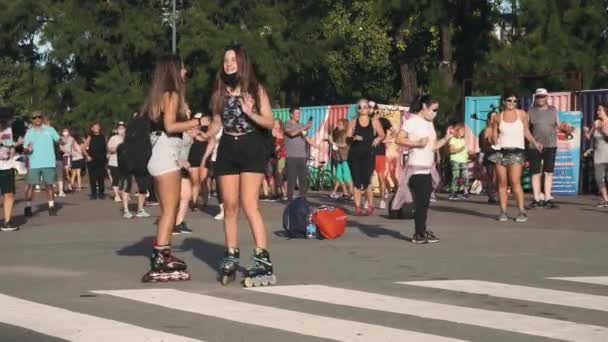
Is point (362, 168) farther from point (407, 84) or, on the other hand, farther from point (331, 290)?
point (407, 84)

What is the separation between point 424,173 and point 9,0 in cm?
4217

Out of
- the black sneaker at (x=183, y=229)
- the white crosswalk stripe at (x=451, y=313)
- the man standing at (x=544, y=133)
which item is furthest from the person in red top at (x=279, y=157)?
the white crosswalk stripe at (x=451, y=313)

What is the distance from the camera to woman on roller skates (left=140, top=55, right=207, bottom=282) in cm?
1091

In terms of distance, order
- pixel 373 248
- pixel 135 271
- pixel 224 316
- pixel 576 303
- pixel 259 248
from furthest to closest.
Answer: pixel 373 248, pixel 135 271, pixel 259 248, pixel 576 303, pixel 224 316

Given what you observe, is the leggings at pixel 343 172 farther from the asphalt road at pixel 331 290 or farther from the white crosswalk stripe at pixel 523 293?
the white crosswalk stripe at pixel 523 293

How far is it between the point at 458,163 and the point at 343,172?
3.12 m

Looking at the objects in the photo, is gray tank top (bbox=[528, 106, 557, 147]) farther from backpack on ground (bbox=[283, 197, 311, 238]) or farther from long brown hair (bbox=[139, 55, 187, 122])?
long brown hair (bbox=[139, 55, 187, 122])

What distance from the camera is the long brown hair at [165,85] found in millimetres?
10961

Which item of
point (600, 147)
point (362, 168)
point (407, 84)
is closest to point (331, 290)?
point (362, 168)

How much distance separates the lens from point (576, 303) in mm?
9414

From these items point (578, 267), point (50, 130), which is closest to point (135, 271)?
point (578, 267)

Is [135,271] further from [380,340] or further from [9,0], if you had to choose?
[9,0]

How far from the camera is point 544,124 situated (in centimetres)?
2150

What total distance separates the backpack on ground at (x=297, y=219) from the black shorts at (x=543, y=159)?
231 inches
